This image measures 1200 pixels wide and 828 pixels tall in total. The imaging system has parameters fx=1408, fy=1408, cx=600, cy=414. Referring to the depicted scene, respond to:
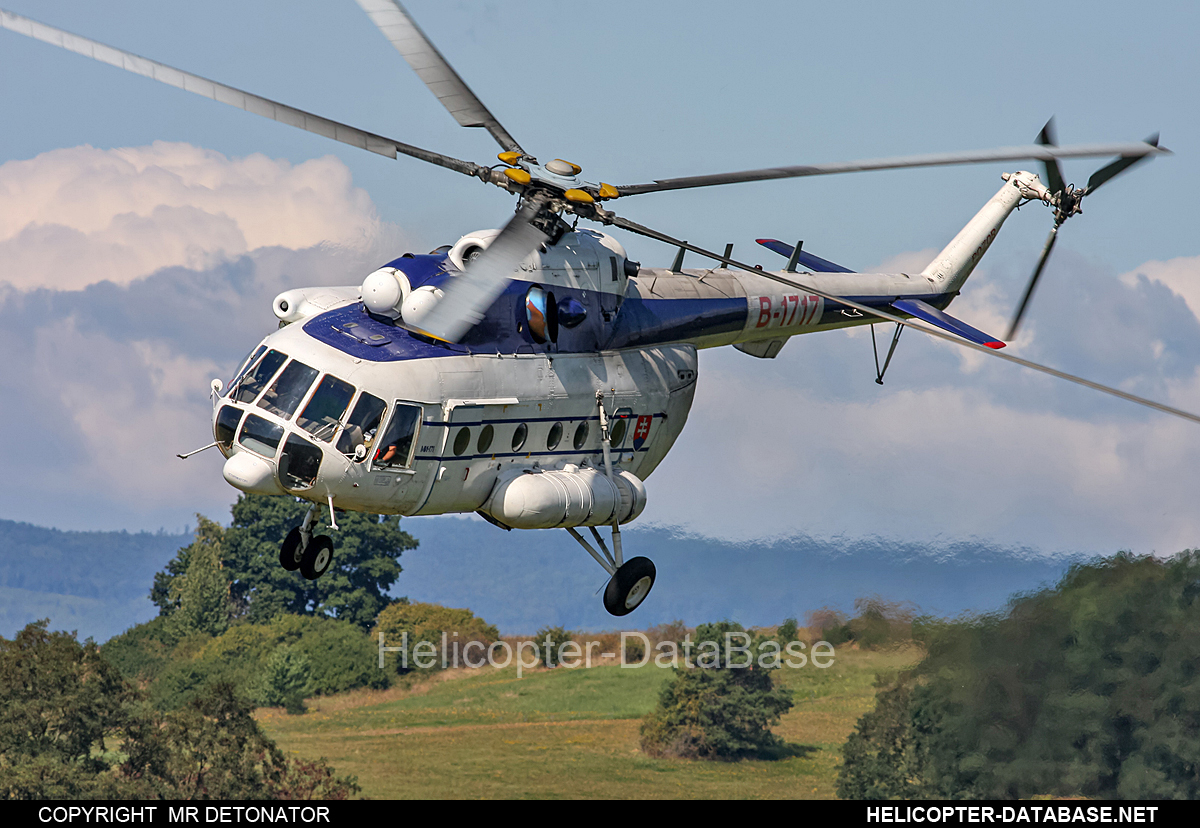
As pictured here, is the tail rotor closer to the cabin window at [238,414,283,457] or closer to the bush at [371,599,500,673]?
the cabin window at [238,414,283,457]

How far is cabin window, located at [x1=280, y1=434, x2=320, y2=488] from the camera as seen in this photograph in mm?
15711

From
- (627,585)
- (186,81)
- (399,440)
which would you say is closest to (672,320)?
(627,585)

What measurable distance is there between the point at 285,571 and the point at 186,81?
4371 cm

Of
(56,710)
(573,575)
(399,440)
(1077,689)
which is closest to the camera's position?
(399,440)

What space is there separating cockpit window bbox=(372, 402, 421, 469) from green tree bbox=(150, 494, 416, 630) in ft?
132

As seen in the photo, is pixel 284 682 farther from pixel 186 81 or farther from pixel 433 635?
pixel 186 81

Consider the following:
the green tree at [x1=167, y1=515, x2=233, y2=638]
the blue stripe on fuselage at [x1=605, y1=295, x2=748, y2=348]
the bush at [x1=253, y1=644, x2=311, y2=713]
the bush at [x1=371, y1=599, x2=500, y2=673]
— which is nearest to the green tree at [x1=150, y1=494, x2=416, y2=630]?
the green tree at [x1=167, y1=515, x2=233, y2=638]

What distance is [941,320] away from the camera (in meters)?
22.1

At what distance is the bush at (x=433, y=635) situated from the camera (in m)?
45.8

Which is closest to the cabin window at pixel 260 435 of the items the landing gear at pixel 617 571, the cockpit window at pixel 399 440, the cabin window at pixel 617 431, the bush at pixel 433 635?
the cockpit window at pixel 399 440

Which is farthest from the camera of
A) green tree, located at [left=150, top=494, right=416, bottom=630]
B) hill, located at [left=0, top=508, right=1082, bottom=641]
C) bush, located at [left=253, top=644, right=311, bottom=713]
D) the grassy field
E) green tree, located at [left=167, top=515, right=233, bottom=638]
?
green tree, located at [left=167, top=515, right=233, bottom=638]

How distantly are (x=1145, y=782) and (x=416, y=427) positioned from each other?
22220mm

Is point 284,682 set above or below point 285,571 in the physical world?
below
